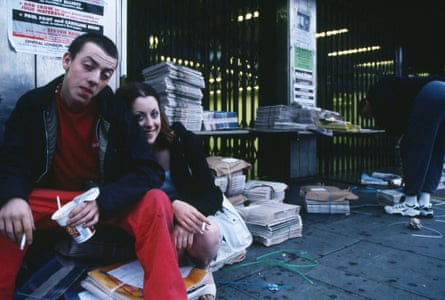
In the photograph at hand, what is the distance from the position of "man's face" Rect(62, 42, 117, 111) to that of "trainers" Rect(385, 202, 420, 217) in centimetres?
370

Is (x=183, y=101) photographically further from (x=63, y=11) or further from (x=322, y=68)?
(x=322, y=68)

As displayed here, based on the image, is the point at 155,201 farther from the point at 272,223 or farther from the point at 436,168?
the point at 436,168

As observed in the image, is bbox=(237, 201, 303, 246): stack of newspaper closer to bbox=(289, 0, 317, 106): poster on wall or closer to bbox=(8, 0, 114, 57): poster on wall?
bbox=(8, 0, 114, 57): poster on wall

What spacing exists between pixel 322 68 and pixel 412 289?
5.11 m

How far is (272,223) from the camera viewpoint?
10.2 feet

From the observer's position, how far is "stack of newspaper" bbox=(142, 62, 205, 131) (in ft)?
11.9

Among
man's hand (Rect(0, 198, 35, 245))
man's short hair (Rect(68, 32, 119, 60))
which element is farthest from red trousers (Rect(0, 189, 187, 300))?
man's short hair (Rect(68, 32, 119, 60))

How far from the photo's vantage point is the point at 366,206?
4.68m

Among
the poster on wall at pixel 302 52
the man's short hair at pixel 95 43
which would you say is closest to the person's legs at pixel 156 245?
the man's short hair at pixel 95 43

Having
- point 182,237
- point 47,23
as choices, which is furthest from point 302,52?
point 182,237

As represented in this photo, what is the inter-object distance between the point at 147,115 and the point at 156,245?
101 centimetres

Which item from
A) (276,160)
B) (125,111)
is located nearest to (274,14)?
(276,160)

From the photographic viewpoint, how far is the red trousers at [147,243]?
152cm

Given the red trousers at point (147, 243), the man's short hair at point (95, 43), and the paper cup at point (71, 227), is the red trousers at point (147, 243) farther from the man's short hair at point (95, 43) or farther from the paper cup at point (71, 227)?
the man's short hair at point (95, 43)
